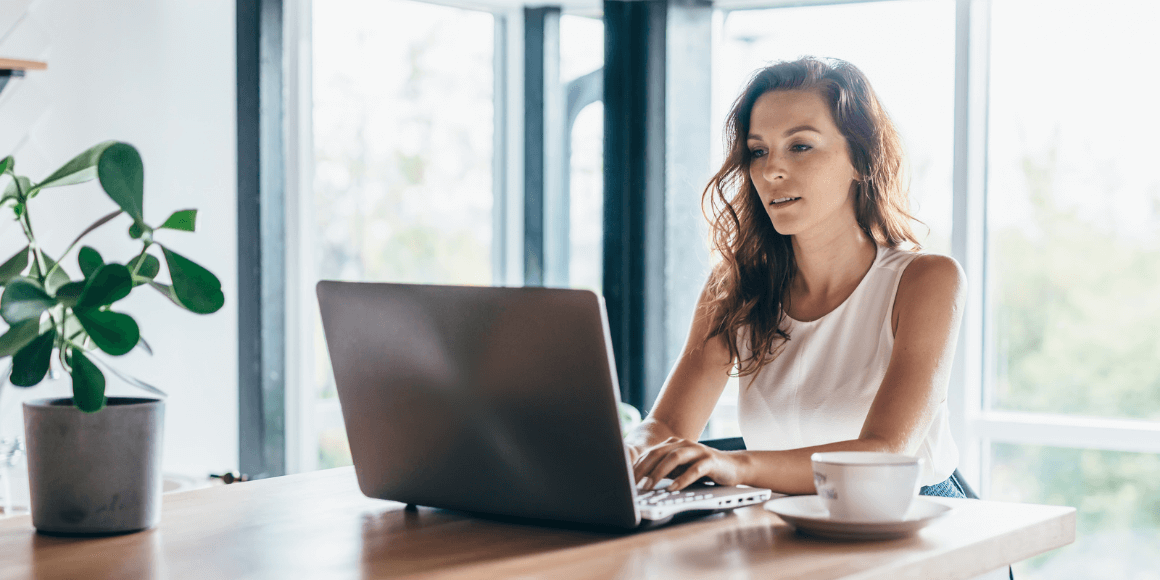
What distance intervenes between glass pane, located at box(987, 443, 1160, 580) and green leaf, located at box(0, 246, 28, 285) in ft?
8.61

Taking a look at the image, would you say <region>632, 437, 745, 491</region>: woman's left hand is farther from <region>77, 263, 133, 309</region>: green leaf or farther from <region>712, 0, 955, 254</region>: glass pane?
<region>712, 0, 955, 254</region>: glass pane

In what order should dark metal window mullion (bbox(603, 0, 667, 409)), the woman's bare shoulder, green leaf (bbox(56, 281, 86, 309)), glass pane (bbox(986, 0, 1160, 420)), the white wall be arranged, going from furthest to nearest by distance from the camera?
dark metal window mullion (bbox(603, 0, 667, 409)), glass pane (bbox(986, 0, 1160, 420)), the white wall, the woman's bare shoulder, green leaf (bbox(56, 281, 86, 309))

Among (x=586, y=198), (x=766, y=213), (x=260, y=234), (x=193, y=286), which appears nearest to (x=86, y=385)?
(x=193, y=286)

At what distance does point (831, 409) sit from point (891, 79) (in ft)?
5.39

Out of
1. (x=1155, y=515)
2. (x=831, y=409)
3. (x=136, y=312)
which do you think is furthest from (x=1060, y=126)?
(x=136, y=312)

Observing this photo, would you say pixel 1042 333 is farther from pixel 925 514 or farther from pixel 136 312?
pixel 136 312

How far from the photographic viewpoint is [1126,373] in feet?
9.18

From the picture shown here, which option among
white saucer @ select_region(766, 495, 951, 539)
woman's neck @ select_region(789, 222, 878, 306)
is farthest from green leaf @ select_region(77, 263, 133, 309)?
woman's neck @ select_region(789, 222, 878, 306)

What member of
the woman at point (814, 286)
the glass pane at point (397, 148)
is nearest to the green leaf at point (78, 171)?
the woman at point (814, 286)

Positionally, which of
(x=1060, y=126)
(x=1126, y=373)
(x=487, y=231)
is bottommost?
(x=1126, y=373)

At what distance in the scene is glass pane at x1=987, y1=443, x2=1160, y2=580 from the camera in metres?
2.80

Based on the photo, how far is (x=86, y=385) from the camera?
95cm

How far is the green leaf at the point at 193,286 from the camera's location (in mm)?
985

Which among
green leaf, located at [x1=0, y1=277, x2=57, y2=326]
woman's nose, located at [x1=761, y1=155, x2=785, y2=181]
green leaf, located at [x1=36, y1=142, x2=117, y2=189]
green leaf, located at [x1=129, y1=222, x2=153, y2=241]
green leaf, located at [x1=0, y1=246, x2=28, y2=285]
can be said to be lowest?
green leaf, located at [x1=0, y1=277, x2=57, y2=326]
